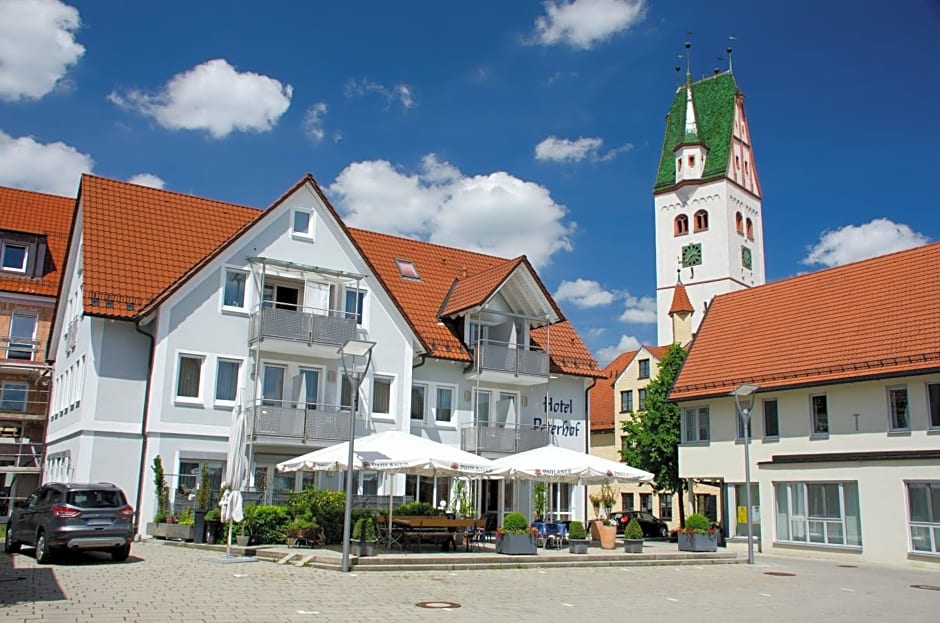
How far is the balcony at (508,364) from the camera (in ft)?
110

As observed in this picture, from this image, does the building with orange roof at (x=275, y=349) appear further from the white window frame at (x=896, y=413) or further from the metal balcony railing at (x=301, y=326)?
the white window frame at (x=896, y=413)

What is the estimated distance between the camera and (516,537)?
22.8 m

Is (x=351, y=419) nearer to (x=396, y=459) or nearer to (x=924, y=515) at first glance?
(x=396, y=459)

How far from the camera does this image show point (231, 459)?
2136 cm

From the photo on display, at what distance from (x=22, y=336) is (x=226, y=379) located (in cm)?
1398

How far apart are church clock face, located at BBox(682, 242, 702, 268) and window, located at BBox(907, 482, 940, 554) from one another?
77981 mm

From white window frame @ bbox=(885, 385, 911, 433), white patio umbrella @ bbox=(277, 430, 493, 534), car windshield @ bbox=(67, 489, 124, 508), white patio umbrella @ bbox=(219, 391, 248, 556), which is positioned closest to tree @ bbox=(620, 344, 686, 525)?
white window frame @ bbox=(885, 385, 911, 433)

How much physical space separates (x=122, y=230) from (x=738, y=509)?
24.5 metres

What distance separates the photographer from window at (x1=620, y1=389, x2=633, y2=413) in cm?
6956

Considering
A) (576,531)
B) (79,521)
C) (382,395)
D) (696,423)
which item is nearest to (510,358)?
(382,395)

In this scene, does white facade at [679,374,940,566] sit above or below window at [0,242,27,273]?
below

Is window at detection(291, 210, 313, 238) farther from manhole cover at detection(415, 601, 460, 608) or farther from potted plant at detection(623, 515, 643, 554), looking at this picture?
manhole cover at detection(415, 601, 460, 608)

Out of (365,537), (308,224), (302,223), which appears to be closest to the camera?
(365,537)

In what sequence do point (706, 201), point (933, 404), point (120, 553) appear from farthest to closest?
1. point (706, 201)
2. point (933, 404)
3. point (120, 553)
